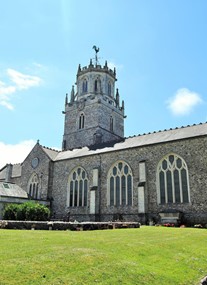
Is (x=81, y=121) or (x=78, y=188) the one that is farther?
(x=81, y=121)

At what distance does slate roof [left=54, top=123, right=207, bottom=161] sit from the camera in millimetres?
28342

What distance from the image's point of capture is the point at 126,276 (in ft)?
21.4

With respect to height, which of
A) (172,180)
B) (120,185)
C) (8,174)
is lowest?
(120,185)

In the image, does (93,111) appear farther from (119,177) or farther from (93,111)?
(119,177)

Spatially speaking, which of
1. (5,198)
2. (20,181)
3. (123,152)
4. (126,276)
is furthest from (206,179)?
(20,181)

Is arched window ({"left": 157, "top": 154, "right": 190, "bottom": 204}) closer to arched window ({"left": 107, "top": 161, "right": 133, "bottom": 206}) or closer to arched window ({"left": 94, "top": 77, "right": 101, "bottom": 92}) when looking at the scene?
arched window ({"left": 107, "top": 161, "right": 133, "bottom": 206})

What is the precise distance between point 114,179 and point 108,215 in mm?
4124

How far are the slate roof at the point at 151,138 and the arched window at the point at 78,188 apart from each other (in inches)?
95.7

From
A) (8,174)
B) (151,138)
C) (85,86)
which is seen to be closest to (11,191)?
(8,174)

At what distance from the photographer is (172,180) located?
89.0ft

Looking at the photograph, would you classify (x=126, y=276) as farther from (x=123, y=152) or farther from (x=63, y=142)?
(x=63, y=142)

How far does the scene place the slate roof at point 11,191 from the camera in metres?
34.5

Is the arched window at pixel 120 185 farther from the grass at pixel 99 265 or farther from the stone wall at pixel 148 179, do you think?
the grass at pixel 99 265

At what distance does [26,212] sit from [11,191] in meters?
11.2
